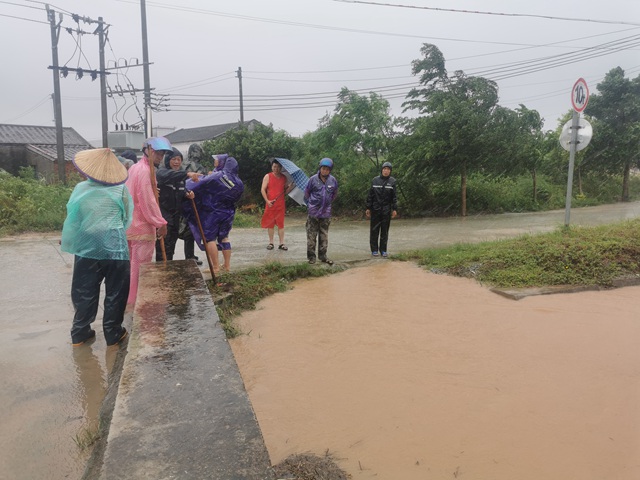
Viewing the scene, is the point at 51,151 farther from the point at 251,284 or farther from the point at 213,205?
the point at 251,284

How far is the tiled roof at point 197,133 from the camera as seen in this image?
124 ft

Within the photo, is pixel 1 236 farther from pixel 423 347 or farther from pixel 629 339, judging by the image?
pixel 629 339

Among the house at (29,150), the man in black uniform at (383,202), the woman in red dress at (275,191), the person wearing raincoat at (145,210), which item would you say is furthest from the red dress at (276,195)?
the house at (29,150)

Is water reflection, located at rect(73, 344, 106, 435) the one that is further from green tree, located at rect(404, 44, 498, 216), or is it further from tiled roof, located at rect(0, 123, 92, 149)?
tiled roof, located at rect(0, 123, 92, 149)

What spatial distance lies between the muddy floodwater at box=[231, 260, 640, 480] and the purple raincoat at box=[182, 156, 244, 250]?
3.70 feet

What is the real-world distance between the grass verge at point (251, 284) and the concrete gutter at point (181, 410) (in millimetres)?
1483

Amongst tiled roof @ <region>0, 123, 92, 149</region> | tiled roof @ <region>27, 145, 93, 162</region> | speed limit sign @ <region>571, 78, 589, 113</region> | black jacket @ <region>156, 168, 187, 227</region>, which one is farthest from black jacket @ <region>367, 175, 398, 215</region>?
tiled roof @ <region>0, 123, 92, 149</region>

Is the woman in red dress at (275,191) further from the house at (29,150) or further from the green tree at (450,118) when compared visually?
the house at (29,150)

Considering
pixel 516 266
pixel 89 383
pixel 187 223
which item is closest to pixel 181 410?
pixel 89 383

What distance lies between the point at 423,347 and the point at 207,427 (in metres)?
2.62

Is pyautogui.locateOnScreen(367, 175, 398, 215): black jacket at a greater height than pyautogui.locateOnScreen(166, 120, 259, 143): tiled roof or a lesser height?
lesser

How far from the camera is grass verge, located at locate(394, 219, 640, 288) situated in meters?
6.00

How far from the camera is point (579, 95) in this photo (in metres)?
7.73

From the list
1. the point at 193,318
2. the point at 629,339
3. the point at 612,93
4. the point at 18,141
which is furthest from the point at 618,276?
the point at 18,141
